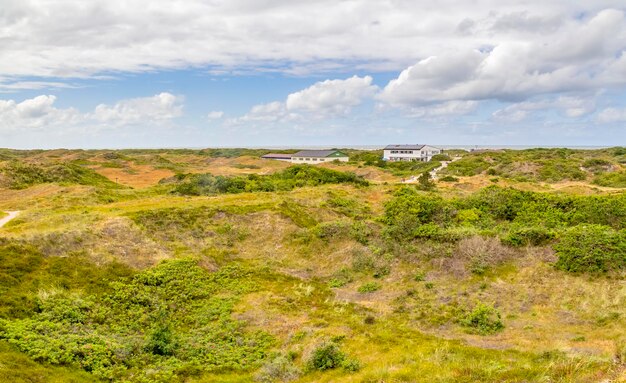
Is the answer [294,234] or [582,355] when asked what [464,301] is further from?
[294,234]

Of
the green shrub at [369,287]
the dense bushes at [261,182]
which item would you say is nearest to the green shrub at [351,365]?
the green shrub at [369,287]

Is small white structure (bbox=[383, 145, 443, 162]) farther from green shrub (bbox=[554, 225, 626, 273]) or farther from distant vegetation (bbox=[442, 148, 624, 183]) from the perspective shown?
green shrub (bbox=[554, 225, 626, 273])

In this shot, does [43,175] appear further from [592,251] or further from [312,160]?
[592,251]

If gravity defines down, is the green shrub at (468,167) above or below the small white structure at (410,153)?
below

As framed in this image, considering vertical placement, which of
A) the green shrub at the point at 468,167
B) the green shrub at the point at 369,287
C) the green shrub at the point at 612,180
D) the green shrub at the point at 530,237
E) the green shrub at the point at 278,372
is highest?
the green shrub at the point at 468,167

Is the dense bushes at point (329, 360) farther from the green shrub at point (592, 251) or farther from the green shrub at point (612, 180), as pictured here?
the green shrub at point (612, 180)

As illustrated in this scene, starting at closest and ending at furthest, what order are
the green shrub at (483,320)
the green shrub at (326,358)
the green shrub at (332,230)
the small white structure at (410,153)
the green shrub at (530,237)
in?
the green shrub at (326,358)
the green shrub at (483,320)
the green shrub at (530,237)
the green shrub at (332,230)
the small white structure at (410,153)

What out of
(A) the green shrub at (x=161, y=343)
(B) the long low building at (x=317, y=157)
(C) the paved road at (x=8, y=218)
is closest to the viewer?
(A) the green shrub at (x=161, y=343)
